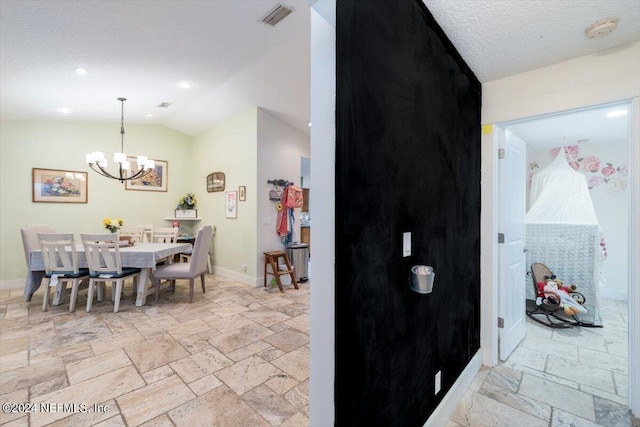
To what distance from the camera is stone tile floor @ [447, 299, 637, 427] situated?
178 centimetres

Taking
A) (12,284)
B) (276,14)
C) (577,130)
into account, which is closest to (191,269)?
(276,14)

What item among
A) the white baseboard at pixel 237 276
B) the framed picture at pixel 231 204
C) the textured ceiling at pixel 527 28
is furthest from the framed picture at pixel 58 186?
the textured ceiling at pixel 527 28

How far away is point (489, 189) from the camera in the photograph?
242 cm


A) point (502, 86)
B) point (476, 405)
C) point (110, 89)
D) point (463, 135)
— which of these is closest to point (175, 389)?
point (476, 405)

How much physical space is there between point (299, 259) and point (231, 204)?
5.71 ft

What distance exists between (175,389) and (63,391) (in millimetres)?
810

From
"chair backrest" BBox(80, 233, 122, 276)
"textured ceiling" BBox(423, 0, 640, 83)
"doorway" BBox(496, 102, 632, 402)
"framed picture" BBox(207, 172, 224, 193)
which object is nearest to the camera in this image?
"textured ceiling" BBox(423, 0, 640, 83)

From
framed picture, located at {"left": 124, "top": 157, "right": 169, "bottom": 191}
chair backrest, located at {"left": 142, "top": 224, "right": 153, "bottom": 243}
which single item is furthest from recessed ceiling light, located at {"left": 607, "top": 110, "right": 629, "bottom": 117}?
framed picture, located at {"left": 124, "top": 157, "right": 169, "bottom": 191}

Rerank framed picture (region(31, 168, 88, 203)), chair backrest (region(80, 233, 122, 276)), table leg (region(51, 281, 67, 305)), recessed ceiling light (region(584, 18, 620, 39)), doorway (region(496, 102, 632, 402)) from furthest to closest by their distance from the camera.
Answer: framed picture (region(31, 168, 88, 203)) → doorway (region(496, 102, 632, 402)) → table leg (region(51, 281, 67, 305)) → chair backrest (region(80, 233, 122, 276)) → recessed ceiling light (region(584, 18, 620, 39))

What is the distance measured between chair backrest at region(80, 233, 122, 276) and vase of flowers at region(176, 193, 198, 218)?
8.59ft

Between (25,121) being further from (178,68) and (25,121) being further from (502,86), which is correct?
(502,86)

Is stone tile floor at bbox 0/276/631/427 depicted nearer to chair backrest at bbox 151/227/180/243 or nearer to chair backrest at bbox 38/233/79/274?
chair backrest at bbox 38/233/79/274

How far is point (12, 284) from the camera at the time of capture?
180 inches

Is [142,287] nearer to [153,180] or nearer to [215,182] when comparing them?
[215,182]
